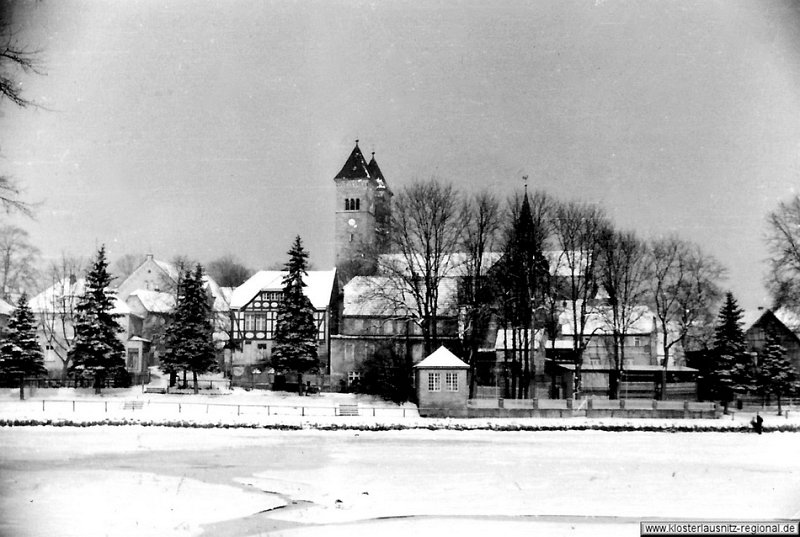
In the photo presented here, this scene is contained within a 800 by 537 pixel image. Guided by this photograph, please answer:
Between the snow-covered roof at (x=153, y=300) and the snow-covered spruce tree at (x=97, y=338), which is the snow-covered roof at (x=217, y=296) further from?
the snow-covered spruce tree at (x=97, y=338)

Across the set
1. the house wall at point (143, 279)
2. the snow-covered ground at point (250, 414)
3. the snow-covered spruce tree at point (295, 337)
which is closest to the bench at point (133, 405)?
the snow-covered ground at point (250, 414)

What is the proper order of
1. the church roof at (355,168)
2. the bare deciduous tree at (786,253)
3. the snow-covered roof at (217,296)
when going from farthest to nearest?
the church roof at (355,168)
the snow-covered roof at (217,296)
the bare deciduous tree at (786,253)

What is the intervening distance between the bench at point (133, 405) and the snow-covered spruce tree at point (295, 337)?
10723 mm

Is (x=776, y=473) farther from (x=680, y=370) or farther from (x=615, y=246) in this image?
(x=680, y=370)

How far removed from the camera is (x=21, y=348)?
40.4 meters

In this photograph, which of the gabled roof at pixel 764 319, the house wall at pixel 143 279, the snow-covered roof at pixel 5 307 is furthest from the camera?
the house wall at pixel 143 279

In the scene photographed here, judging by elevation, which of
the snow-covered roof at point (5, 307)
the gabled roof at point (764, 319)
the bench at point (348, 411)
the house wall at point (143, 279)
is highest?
the house wall at point (143, 279)

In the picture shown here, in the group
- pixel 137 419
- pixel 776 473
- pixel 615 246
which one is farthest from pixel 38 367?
pixel 776 473

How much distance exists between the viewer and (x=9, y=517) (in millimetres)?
13352

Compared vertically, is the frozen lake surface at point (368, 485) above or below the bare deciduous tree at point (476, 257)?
below

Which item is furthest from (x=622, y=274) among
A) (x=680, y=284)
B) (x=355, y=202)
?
(x=355, y=202)

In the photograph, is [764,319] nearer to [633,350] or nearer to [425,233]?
[633,350]

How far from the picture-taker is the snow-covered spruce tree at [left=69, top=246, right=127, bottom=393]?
4231 centimetres

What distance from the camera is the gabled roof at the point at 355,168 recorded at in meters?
96.9
